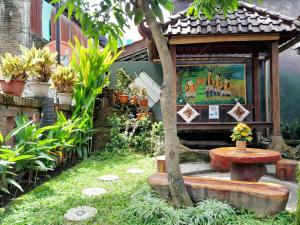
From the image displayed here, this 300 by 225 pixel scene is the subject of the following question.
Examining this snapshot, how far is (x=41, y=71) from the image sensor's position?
537 centimetres

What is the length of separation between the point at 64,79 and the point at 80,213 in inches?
157

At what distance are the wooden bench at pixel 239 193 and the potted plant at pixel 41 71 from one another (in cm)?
326

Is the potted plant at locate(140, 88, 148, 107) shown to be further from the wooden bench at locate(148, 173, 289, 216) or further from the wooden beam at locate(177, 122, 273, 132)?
the wooden bench at locate(148, 173, 289, 216)

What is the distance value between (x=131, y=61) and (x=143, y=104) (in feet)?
5.69

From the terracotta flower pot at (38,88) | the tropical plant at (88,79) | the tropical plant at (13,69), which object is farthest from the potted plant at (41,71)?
the tropical plant at (88,79)

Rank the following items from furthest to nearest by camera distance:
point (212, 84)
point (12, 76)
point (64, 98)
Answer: point (212, 84) < point (64, 98) < point (12, 76)

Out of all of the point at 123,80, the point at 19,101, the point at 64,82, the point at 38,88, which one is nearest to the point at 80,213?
the point at 19,101

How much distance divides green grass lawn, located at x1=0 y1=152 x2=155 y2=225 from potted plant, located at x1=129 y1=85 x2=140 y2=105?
317 centimetres

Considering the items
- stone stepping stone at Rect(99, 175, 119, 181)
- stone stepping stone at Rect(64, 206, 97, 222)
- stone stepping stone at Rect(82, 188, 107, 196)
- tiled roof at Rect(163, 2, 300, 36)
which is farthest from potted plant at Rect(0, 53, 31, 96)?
tiled roof at Rect(163, 2, 300, 36)

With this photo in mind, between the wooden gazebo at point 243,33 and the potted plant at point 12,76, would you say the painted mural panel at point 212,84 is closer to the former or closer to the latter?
the wooden gazebo at point 243,33

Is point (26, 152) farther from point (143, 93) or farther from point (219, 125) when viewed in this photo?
point (143, 93)

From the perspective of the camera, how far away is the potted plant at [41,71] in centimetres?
514

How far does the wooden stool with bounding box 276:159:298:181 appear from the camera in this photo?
4453 mm

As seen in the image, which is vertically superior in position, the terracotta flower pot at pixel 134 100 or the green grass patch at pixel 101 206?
the terracotta flower pot at pixel 134 100
